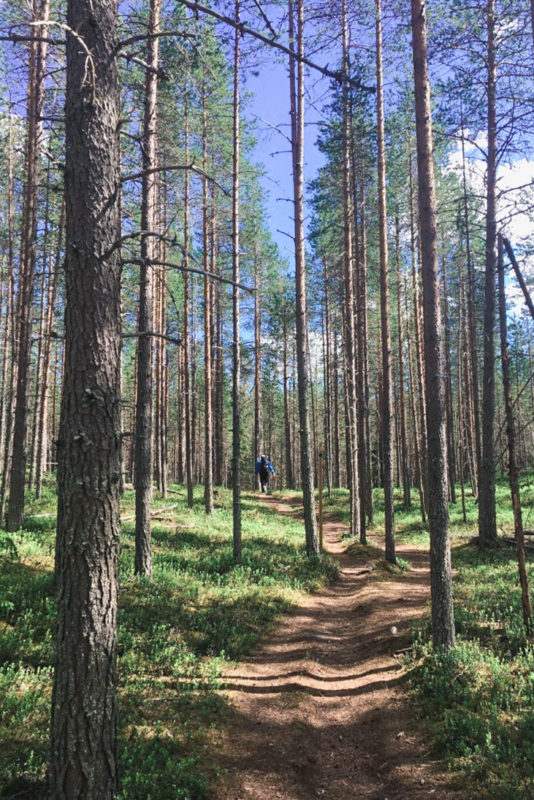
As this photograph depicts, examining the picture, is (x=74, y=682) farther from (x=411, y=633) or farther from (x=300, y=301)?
(x=300, y=301)

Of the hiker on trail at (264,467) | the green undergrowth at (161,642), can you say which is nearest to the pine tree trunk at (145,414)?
the green undergrowth at (161,642)

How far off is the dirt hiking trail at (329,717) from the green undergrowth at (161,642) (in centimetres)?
31

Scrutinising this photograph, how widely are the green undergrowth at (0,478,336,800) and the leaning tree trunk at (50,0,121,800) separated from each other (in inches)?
34.7

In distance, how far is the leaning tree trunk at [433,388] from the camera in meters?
6.00

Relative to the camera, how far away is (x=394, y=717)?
517 cm

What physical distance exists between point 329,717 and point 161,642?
2.41 m

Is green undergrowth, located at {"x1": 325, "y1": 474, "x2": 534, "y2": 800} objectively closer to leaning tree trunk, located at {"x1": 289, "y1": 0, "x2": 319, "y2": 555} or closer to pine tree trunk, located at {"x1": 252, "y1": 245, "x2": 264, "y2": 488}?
leaning tree trunk, located at {"x1": 289, "y1": 0, "x2": 319, "y2": 555}

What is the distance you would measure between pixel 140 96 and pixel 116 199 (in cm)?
1234

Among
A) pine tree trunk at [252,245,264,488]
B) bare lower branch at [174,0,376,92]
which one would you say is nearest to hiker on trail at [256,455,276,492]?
pine tree trunk at [252,245,264,488]

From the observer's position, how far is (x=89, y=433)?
3.17 metres

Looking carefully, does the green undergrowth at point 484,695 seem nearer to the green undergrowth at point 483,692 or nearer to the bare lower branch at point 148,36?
the green undergrowth at point 483,692

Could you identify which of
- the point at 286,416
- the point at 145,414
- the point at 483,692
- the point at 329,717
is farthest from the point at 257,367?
the point at 483,692

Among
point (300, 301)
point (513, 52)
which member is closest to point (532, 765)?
point (300, 301)

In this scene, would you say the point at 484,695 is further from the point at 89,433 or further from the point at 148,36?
the point at 148,36
